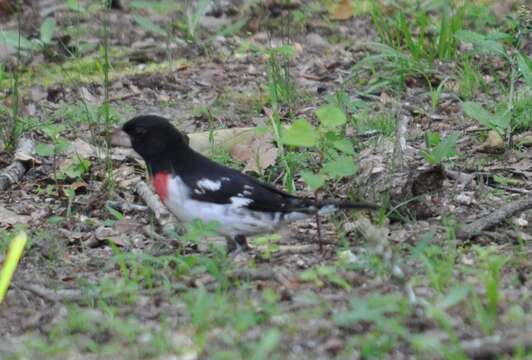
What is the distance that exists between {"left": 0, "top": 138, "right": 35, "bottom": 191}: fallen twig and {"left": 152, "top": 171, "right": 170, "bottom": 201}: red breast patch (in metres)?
1.70

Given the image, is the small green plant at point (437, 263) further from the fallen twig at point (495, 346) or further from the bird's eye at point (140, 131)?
the bird's eye at point (140, 131)

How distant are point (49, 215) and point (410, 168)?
2259 mm

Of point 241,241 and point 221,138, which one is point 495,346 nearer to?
point 241,241

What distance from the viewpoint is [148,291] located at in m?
4.94

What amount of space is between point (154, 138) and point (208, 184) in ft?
→ 1.64

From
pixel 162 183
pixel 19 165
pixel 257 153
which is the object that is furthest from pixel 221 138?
pixel 162 183

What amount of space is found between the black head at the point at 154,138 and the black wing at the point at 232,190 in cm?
20

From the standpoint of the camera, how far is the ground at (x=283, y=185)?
4.25m

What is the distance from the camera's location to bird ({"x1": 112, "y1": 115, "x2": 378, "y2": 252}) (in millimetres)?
5586

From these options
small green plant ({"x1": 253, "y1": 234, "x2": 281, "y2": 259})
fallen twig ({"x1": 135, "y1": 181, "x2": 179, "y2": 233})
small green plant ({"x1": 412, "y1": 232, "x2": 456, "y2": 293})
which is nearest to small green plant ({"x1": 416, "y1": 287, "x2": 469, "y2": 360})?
small green plant ({"x1": 412, "y1": 232, "x2": 456, "y2": 293})

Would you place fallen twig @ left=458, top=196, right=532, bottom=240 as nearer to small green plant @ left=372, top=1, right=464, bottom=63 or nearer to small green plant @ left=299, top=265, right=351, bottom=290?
small green plant @ left=299, top=265, right=351, bottom=290

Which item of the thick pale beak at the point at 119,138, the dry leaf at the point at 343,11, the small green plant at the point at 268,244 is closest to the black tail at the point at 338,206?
the small green plant at the point at 268,244

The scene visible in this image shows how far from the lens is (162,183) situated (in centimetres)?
573

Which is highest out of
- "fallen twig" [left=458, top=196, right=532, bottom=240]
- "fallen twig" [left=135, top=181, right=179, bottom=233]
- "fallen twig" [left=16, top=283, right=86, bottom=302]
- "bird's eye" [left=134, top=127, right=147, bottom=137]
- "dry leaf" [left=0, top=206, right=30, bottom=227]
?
"bird's eye" [left=134, top=127, right=147, bottom=137]
